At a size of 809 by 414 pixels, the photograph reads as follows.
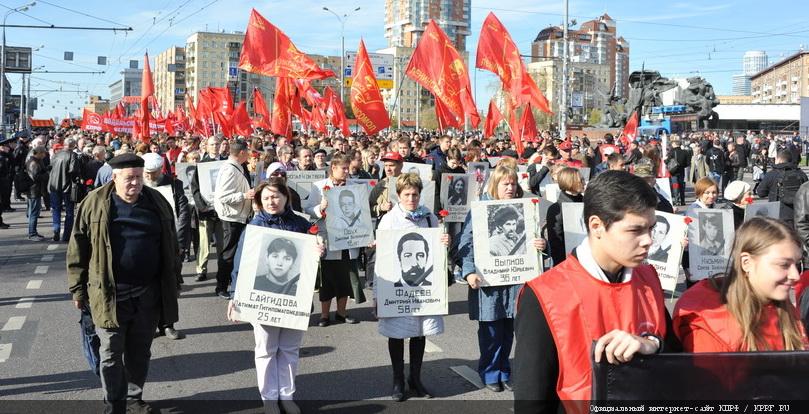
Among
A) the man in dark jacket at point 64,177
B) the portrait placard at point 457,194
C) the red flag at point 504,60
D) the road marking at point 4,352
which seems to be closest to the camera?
the road marking at point 4,352

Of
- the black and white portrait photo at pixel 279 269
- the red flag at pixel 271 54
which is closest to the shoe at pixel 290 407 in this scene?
the black and white portrait photo at pixel 279 269

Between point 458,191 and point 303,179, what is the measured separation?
2.65m

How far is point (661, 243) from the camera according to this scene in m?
7.45

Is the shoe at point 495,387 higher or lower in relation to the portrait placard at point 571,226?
lower

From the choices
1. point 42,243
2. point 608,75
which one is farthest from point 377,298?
point 608,75

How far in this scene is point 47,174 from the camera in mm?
16391

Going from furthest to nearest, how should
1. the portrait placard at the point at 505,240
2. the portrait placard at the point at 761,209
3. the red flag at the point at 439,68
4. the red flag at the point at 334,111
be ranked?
the red flag at the point at 334,111 → the red flag at the point at 439,68 → the portrait placard at the point at 761,209 → the portrait placard at the point at 505,240

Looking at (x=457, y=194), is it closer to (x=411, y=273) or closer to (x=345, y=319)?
(x=345, y=319)

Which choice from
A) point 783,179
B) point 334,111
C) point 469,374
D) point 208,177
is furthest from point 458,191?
point 334,111

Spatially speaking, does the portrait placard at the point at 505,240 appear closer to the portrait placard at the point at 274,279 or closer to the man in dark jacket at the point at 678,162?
the portrait placard at the point at 274,279

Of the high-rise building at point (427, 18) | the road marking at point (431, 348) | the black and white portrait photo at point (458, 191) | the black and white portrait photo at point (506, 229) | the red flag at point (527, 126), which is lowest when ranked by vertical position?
the road marking at point (431, 348)

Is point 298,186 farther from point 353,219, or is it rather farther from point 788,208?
point 788,208

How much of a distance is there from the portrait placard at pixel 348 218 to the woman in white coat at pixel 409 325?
192 centimetres

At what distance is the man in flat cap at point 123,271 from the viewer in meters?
5.18
